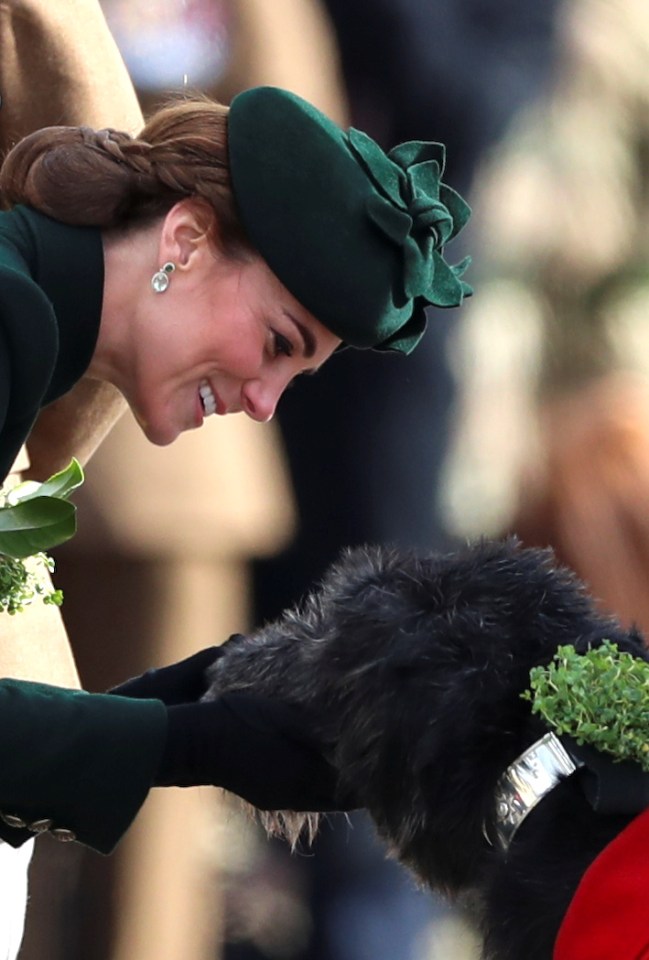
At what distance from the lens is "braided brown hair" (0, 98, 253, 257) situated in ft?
3.37

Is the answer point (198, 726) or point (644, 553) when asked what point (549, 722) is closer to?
point (198, 726)

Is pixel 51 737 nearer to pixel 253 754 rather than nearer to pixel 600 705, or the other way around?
pixel 253 754

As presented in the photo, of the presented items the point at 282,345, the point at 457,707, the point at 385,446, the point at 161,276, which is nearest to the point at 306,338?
the point at 282,345

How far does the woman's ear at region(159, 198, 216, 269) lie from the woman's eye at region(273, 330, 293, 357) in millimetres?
90

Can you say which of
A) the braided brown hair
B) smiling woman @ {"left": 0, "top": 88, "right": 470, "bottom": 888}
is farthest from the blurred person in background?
the braided brown hair

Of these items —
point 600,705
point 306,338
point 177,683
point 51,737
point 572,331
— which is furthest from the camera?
point 572,331

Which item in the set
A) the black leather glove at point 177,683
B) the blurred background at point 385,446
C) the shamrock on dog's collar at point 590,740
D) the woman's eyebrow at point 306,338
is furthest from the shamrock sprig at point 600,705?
the blurred background at point 385,446

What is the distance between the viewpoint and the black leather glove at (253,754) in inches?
33.8

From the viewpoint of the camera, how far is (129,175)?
104 cm

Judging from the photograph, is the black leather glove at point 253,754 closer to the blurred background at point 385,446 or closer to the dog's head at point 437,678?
the dog's head at point 437,678

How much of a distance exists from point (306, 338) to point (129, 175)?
186 mm


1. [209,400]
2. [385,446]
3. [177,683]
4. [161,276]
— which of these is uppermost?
[161,276]

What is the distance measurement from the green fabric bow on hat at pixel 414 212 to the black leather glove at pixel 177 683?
0.31 metres

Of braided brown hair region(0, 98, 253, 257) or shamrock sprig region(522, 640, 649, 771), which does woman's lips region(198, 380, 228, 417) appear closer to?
braided brown hair region(0, 98, 253, 257)
